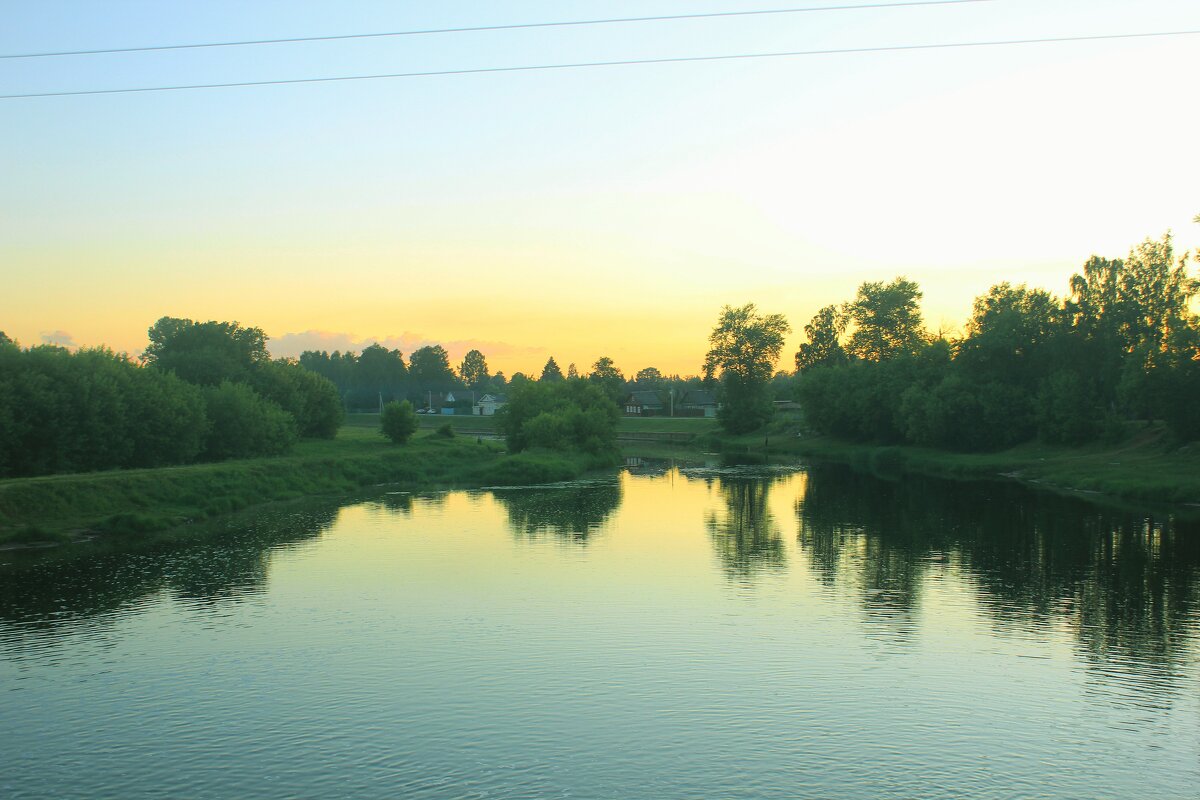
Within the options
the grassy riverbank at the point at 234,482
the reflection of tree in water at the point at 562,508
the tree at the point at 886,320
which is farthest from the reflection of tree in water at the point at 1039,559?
the tree at the point at 886,320

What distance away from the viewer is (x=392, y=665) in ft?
56.2

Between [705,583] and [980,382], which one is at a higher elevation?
[980,382]

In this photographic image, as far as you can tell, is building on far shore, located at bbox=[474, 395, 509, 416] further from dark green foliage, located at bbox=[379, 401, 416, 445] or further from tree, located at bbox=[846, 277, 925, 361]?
dark green foliage, located at bbox=[379, 401, 416, 445]

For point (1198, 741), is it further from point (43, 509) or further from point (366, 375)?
point (366, 375)

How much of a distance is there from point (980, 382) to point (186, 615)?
59.0m

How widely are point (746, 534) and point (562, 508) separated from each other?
10615 mm

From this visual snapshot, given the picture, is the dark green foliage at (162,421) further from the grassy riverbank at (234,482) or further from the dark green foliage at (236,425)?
the dark green foliage at (236,425)

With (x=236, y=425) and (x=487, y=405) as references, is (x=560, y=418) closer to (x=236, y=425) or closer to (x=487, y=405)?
(x=236, y=425)

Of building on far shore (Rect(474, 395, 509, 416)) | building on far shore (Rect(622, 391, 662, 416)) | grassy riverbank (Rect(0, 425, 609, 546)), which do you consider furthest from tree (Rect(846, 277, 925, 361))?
building on far shore (Rect(474, 395, 509, 416))

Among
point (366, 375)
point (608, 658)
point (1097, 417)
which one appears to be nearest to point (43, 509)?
point (608, 658)

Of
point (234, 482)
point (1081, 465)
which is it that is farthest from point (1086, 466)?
point (234, 482)

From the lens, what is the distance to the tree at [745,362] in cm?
10662

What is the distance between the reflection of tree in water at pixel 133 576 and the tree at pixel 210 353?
35.9 m

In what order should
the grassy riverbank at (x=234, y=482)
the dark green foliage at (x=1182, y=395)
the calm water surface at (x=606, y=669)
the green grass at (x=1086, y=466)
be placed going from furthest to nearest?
the dark green foliage at (x=1182, y=395), the green grass at (x=1086, y=466), the grassy riverbank at (x=234, y=482), the calm water surface at (x=606, y=669)
